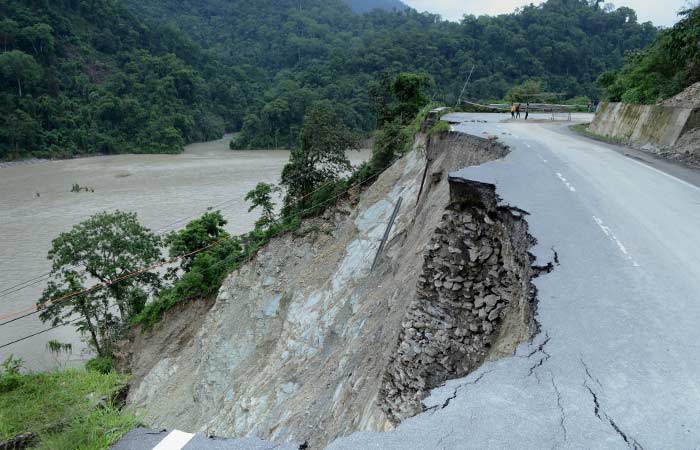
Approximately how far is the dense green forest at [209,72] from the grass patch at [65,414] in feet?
171

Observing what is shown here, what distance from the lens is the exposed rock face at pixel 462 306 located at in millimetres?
5785

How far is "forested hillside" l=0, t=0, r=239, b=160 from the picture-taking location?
6494 centimetres

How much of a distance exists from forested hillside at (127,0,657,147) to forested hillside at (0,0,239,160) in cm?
1179

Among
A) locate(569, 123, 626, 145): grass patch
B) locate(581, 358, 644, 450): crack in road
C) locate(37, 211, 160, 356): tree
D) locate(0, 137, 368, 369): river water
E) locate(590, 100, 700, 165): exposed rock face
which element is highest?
locate(590, 100, 700, 165): exposed rock face

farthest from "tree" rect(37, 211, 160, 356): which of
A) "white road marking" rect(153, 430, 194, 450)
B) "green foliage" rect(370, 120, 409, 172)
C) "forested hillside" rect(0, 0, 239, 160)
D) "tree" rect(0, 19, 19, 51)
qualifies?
"tree" rect(0, 19, 19, 51)

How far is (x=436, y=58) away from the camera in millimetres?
94875

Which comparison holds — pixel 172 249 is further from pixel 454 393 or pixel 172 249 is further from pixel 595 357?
pixel 595 357

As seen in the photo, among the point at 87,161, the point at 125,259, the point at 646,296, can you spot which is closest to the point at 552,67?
the point at 87,161

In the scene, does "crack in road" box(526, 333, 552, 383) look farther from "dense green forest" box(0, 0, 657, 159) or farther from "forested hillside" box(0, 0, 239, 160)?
"forested hillside" box(0, 0, 239, 160)

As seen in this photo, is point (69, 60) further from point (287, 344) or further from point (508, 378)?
point (508, 378)

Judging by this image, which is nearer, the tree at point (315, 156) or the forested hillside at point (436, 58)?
the tree at point (315, 156)

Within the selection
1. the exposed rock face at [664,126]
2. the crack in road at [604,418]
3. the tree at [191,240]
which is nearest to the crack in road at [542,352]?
the crack in road at [604,418]

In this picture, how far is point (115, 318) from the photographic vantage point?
21.0 metres

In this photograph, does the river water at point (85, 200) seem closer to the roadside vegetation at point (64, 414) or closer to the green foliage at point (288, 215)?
the green foliage at point (288, 215)
